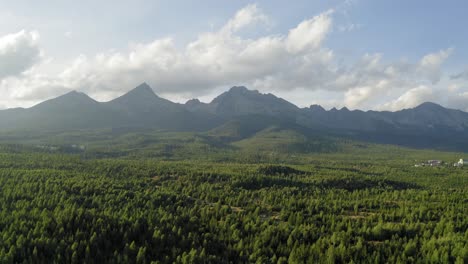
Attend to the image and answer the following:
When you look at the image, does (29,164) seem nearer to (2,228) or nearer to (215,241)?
(2,228)

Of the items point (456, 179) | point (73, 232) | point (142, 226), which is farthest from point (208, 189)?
point (456, 179)

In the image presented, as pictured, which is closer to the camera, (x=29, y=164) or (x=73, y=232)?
(x=73, y=232)

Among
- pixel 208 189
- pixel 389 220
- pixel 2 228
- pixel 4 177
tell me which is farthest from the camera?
pixel 208 189

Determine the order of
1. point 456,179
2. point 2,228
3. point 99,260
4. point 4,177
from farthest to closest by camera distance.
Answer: point 456,179
point 4,177
point 2,228
point 99,260

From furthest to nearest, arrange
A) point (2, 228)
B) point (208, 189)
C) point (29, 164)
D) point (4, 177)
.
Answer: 1. point (29, 164)
2. point (208, 189)
3. point (4, 177)
4. point (2, 228)

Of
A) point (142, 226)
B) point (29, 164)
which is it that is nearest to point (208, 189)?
point (142, 226)

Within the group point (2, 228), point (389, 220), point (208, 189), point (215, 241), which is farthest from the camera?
point (208, 189)

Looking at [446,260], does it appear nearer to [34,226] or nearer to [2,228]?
[34,226]

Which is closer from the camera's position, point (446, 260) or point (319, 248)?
point (446, 260)

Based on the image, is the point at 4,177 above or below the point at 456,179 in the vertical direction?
above
